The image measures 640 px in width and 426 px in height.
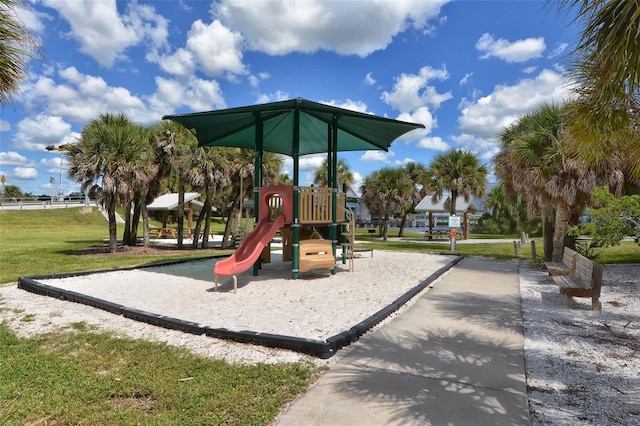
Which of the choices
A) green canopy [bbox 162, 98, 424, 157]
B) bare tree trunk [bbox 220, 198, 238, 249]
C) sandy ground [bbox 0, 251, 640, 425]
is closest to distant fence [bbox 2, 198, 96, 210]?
bare tree trunk [bbox 220, 198, 238, 249]

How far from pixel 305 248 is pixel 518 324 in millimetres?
5375

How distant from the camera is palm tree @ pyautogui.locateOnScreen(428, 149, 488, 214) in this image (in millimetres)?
26766

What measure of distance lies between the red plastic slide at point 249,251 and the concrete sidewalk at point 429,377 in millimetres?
4004

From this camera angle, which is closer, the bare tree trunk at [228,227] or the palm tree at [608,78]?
the palm tree at [608,78]

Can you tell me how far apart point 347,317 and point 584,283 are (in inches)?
181

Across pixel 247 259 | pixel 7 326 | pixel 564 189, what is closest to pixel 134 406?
pixel 7 326

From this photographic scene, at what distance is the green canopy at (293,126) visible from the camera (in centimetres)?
962

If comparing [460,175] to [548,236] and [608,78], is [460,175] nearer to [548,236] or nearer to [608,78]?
[548,236]

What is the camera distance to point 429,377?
3668 millimetres

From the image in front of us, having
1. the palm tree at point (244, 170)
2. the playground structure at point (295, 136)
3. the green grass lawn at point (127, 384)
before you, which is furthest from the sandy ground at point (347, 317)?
the palm tree at point (244, 170)

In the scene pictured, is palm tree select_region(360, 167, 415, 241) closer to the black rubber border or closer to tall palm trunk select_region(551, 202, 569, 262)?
tall palm trunk select_region(551, 202, 569, 262)

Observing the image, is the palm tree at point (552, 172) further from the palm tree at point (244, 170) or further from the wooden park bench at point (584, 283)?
the palm tree at point (244, 170)

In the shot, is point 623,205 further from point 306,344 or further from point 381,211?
point 381,211

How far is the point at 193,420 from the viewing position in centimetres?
285
